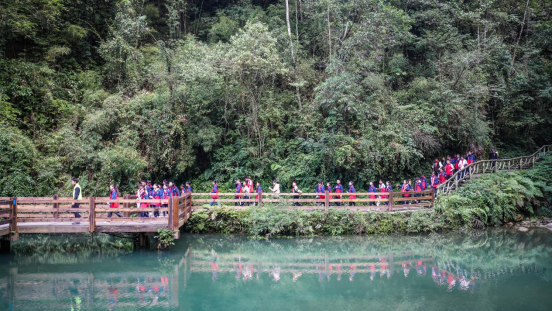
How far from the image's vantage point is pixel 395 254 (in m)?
13.2

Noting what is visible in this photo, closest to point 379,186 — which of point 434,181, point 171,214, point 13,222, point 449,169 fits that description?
point 434,181

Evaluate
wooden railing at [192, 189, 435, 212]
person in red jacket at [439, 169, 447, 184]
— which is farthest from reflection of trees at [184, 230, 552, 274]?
person in red jacket at [439, 169, 447, 184]

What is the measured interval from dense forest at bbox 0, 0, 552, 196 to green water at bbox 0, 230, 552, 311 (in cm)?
536

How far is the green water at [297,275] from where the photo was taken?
9.10 meters

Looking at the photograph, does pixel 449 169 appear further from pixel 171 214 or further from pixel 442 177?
pixel 171 214

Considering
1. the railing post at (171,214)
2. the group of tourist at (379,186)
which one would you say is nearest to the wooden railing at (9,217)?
the railing post at (171,214)

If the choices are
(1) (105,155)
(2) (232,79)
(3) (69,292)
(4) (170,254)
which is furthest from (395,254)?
(1) (105,155)

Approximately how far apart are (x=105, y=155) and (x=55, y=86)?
5.76 meters

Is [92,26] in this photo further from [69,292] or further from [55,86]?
[69,292]

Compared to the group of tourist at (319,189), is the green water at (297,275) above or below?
below

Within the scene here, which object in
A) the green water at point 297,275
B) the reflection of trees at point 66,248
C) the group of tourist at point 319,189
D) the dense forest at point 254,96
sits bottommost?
the green water at point 297,275

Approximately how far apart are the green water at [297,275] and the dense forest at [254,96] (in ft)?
17.6

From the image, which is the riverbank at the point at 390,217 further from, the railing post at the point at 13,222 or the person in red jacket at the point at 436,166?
the railing post at the point at 13,222

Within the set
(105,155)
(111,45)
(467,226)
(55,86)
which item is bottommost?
(467,226)
